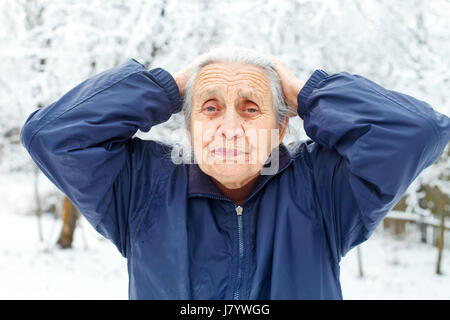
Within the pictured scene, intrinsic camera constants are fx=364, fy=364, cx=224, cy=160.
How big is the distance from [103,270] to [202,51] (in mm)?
4249

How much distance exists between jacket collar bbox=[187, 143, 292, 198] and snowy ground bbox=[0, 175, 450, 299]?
4524 mm

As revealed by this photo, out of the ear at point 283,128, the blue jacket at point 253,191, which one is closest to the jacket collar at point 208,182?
the blue jacket at point 253,191

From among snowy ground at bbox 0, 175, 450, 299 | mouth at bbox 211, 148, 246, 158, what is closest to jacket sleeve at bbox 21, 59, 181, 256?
mouth at bbox 211, 148, 246, 158

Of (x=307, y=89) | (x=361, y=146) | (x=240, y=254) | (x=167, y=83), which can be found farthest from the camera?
(x=167, y=83)

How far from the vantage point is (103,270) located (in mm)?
6617

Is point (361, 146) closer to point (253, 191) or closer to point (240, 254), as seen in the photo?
point (253, 191)

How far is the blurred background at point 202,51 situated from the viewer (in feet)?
14.4

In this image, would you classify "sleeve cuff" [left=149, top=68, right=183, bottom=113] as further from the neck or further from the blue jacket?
the neck

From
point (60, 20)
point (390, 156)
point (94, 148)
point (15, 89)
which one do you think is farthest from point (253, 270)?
point (15, 89)

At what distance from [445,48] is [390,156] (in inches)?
157

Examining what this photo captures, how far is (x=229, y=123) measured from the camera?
146 cm

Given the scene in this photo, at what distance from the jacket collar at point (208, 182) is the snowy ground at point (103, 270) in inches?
178

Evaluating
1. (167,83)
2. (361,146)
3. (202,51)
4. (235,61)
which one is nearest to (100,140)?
(167,83)
